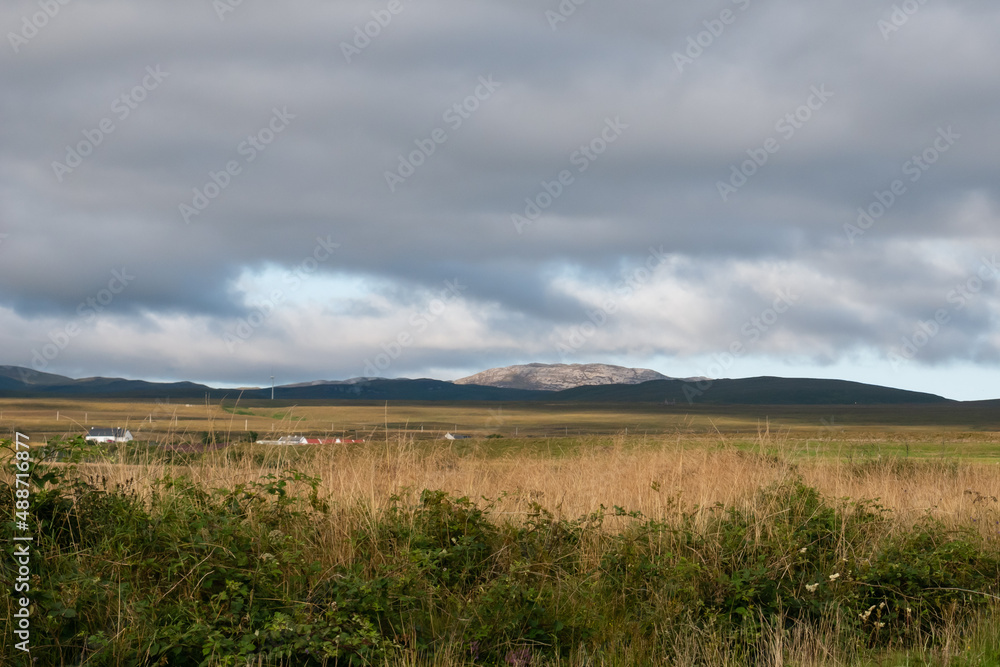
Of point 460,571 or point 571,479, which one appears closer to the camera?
point 460,571

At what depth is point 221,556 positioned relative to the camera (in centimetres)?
665

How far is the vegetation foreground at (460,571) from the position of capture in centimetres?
579

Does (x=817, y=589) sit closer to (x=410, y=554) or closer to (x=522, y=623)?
(x=522, y=623)

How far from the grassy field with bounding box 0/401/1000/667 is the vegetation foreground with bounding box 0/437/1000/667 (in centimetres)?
3

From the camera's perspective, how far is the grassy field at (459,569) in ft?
19.1

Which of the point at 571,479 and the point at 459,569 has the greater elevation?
the point at 571,479

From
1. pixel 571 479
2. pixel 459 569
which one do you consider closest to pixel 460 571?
pixel 459 569

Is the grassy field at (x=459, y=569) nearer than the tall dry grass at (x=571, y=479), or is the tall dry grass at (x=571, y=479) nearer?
the grassy field at (x=459, y=569)

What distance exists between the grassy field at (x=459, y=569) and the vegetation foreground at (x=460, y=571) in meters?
0.03

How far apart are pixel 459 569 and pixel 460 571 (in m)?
0.02

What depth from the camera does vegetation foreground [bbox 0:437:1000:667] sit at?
5.79 m

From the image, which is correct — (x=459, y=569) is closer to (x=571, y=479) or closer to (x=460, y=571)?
(x=460, y=571)

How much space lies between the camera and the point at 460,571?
750 centimetres

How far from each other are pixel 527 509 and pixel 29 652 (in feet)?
17.4
